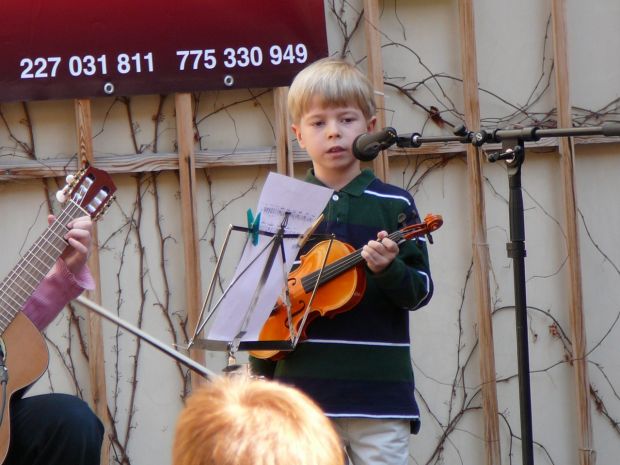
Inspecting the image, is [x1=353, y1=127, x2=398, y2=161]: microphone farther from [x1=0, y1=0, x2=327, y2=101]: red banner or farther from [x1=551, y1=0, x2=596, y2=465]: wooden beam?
[x1=551, y1=0, x2=596, y2=465]: wooden beam

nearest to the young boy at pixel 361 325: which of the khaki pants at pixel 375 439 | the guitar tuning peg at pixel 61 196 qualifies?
the khaki pants at pixel 375 439

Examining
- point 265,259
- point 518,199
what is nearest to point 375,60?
point 518,199

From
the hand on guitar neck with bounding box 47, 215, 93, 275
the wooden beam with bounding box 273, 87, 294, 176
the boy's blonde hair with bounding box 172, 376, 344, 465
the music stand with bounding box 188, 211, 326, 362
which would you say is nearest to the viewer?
the boy's blonde hair with bounding box 172, 376, 344, 465

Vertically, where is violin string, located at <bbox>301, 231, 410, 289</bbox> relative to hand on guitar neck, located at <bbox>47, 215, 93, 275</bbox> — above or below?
below

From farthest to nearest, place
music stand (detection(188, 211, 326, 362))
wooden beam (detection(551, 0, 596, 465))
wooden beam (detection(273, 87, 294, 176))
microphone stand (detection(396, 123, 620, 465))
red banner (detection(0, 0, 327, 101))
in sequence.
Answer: wooden beam (detection(551, 0, 596, 465)) < wooden beam (detection(273, 87, 294, 176)) < red banner (detection(0, 0, 327, 101)) < microphone stand (detection(396, 123, 620, 465)) < music stand (detection(188, 211, 326, 362))

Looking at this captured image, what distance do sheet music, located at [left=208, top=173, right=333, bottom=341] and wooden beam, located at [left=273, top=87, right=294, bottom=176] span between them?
1193 mm

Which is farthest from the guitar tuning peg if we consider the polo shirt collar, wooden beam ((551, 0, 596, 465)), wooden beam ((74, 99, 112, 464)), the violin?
wooden beam ((551, 0, 596, 465))

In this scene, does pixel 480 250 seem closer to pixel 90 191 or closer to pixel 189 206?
pixel 189 206

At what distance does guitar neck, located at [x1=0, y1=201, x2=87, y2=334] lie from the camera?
2.81 meters

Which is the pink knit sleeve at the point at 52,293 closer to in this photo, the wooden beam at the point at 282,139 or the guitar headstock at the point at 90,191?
the guitar headstock at the point at 90,191

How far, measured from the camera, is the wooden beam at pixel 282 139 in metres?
3.91

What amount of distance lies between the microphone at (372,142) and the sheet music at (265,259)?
181 millimetres

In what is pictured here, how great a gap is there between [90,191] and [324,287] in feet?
2.39

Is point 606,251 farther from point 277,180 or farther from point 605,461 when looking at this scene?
point 277,180
